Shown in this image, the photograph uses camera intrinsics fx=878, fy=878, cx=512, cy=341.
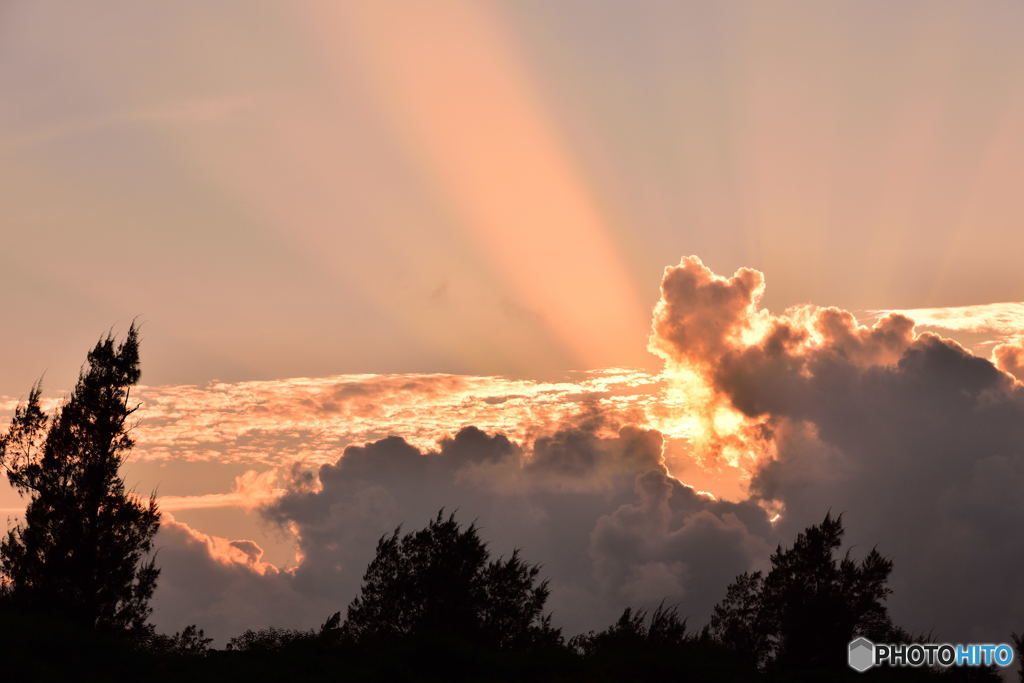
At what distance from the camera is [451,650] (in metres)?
31.5

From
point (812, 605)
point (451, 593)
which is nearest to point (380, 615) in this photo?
point (451, 593)

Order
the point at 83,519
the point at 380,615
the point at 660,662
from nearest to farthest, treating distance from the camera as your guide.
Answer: the point at 660,662
the point at 83,519
the point at 380,615

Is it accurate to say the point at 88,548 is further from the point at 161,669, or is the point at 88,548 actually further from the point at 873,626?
the point at 873,626

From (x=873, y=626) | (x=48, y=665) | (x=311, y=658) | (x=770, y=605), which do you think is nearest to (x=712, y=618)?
(x=770, y=605)

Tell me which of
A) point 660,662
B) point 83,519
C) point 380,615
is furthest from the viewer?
point 380,615

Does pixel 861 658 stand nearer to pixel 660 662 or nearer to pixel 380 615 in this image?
pixel 660 662

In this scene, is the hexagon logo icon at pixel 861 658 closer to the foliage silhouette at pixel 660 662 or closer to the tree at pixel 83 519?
the foliage silhouette at pixel 660 662

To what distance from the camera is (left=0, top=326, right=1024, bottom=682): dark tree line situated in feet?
97.7

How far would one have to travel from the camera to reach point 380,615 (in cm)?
7088

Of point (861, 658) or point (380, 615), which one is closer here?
point (861, 658)

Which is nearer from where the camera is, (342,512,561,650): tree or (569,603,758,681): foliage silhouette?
(569,603,758,681): foliage silhouette

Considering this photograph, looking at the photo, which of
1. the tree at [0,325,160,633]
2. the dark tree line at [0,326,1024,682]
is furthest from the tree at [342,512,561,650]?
the tree at [0,325,160,633]

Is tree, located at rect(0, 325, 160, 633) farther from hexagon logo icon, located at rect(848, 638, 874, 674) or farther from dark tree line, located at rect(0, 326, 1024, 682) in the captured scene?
hexagon logo icon, located at rect(848, 638, 874, 674)

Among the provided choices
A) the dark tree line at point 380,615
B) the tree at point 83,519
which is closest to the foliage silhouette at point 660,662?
the dark tree line at point 380,615
